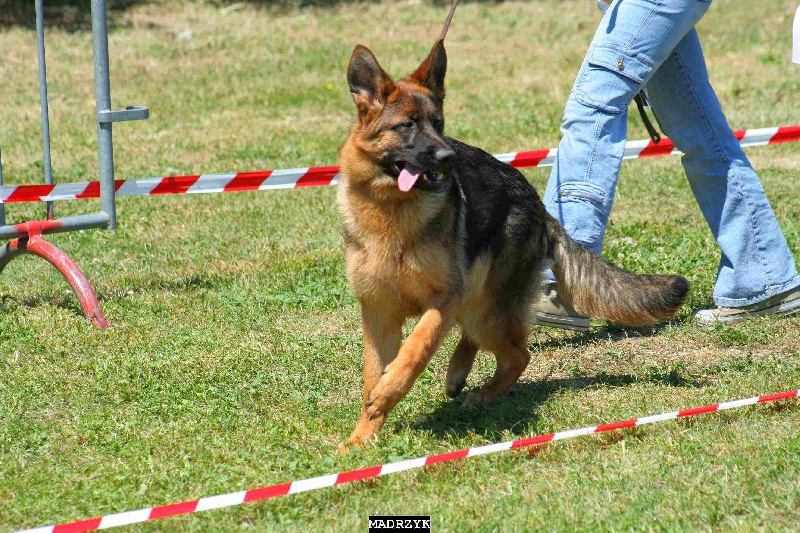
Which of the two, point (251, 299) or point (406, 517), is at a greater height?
point (406, 517)

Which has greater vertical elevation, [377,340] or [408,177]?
[408,177]

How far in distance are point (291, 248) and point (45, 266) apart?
6.03 ft

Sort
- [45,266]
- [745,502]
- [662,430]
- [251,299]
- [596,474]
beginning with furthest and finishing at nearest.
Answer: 1. [45,266]
2. [251,299]
3. [662,430]
4. [596,474]
5. [745,502]

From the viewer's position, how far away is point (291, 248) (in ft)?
24.6

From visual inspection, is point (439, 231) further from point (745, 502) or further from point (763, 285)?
point (763, 285)

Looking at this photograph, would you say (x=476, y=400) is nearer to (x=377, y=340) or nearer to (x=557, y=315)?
(x=377, y=340)

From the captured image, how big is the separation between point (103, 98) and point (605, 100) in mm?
3184

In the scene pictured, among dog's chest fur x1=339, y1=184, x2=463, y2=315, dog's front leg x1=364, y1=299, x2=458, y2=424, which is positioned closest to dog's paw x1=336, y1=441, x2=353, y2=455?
dog's front leg x1=364, y1=299, x2=458, y2=424

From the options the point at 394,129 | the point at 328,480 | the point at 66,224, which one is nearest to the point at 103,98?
the point at 66,224

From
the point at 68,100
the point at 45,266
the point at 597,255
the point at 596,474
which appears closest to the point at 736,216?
the point at 597,255

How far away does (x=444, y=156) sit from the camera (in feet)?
13.0

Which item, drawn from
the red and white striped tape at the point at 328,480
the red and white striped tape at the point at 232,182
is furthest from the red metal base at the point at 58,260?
the red and white striped tape at the point at 328,480

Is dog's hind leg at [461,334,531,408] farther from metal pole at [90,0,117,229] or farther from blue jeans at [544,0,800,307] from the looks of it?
metal pole at [90,0,117,229]

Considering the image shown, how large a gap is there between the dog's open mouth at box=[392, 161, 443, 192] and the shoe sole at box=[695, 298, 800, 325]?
248 cm
